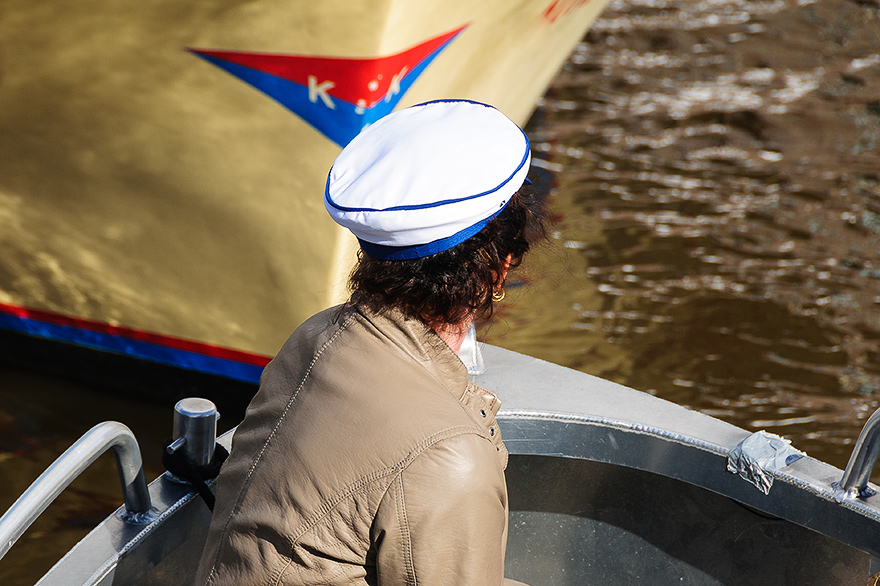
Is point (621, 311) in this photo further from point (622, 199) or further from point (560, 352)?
point (622, 199)

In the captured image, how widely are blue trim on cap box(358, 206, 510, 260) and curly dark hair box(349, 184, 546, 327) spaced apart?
1 cm

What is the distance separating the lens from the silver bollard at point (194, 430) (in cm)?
154

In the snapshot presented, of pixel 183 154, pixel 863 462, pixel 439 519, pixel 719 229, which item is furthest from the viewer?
pixel 719 229

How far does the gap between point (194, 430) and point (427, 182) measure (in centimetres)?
76

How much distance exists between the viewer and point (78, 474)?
1.39 m

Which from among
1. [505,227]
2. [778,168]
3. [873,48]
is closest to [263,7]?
[505,227]

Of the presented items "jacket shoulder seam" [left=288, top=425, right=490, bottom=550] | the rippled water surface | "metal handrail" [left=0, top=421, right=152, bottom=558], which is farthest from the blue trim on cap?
the rippled water surface

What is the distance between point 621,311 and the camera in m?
4.07

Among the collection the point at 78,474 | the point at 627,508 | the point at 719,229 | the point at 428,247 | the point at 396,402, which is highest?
the point at 428,247

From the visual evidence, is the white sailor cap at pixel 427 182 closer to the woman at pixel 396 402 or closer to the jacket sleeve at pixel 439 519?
the woman at pixel 396 402

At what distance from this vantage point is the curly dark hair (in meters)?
1.09

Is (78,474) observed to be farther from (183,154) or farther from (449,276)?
(183,154)

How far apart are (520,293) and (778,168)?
2391 mm

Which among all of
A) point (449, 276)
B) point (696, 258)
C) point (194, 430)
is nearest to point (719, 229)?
point (696, 258)
